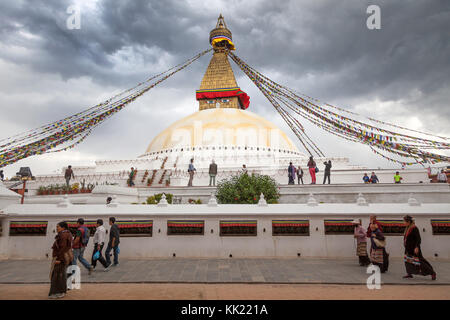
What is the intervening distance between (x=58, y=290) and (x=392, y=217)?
7591 mm

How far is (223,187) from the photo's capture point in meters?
10.6

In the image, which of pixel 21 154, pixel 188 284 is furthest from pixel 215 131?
pixel 188 284

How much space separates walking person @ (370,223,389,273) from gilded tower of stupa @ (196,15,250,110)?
30787mm

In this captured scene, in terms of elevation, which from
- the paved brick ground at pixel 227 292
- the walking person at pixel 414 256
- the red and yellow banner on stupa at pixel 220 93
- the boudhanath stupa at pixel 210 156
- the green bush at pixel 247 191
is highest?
the red and yellow banner on stupa at pixel 220 93

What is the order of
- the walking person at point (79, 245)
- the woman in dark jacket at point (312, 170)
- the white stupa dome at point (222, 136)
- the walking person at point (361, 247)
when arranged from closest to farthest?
the walking person at point (79, 245) → the walking person at point (361, 247) → the woman in dark jacket at point (312, 170) → the white stupa dome at point (222, 136)

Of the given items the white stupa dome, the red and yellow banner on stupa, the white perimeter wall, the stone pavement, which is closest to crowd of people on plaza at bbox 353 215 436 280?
the stone pavement

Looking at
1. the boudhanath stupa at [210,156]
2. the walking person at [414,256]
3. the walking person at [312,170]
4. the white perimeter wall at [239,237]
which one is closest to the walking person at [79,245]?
the white perimeter wall at [239,237]

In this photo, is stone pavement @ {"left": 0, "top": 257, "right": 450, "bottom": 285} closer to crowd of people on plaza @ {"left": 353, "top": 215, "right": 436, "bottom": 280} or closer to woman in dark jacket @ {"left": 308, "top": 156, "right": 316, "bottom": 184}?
crowd of people on plaza @ {"left": 353, "top": 215, "right": 436, "bottom": 280}

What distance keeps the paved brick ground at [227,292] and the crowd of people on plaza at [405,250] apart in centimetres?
39

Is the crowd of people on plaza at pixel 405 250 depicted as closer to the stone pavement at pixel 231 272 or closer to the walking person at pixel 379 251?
the walking person at pixel 379 251

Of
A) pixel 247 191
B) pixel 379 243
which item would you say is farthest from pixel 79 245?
pixel 379 243

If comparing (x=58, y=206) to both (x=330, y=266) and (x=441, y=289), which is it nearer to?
(x=330, y=266)

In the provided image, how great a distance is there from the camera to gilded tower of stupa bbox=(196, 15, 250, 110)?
116ft

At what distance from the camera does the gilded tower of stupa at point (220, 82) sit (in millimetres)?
→ 35500
